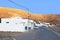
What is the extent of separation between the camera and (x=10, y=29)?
61000 millimetres

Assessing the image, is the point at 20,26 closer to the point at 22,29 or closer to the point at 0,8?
the point at 22,29

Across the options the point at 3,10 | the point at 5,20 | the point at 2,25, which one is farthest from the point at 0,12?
the point at 2,25

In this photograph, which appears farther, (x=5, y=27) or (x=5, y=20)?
(x=5, y=20)

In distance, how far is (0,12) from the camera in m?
178

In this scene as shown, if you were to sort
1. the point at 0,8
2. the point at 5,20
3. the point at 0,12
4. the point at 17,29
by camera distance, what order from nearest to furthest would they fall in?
the point at 17,29 → the point at 5,20 → the point at 0,12 → the point at 0,8

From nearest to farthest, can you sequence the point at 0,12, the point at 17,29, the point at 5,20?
the point at 17,29 < the point at 5,20 < the point at 0,12

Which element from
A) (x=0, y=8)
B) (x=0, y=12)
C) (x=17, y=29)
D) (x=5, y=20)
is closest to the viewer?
(x=17, y=29)

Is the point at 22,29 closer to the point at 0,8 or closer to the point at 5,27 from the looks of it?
the point at 5,27

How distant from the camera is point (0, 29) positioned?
202 feet

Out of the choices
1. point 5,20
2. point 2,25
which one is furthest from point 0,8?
point 2,25

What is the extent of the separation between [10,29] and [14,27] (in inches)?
47.4

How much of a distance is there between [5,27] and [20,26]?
3997mm

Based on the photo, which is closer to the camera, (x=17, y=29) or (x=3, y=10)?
(x=17, y=29)

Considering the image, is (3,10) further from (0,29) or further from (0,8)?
(0,29)
